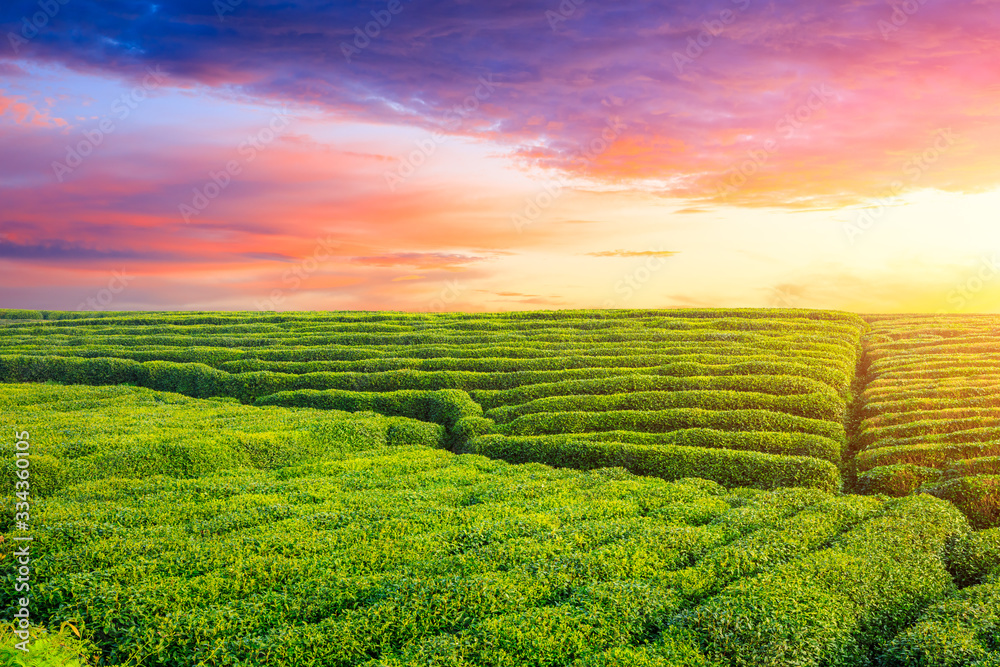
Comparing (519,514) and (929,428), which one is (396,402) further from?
(929,428)

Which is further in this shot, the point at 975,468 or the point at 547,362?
the point at 547,362

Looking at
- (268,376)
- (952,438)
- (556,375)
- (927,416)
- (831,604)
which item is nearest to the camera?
(831,604)

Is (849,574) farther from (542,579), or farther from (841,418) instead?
(841,418)

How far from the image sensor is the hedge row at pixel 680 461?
67.2 feet

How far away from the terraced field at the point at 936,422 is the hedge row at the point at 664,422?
2.33 meters

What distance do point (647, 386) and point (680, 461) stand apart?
8.42 metres

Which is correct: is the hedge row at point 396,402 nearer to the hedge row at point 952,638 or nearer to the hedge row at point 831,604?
the hedge row at point 831,604

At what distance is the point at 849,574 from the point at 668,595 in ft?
12.1

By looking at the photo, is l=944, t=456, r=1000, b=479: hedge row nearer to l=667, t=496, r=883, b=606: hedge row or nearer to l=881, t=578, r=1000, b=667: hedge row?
l=667, t=496, r=883, b=606: hedge row

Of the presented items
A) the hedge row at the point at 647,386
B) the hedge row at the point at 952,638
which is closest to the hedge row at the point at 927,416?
the hedge row at the point at 647,386

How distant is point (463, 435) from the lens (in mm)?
26125

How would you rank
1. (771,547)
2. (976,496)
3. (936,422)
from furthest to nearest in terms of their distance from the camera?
(936,422) → (976,496) → (771,547)

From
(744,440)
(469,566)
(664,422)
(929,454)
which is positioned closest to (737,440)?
(744,440)

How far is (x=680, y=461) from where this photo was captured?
70.3 feet
